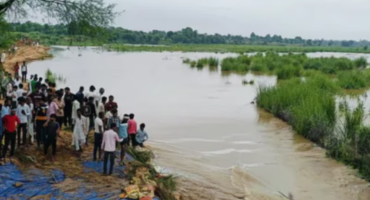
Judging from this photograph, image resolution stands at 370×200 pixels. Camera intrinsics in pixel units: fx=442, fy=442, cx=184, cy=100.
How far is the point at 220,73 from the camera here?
45375 millimetres

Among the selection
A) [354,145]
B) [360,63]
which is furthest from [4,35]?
[360,63]

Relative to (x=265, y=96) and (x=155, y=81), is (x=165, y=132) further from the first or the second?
(x=155, y=81)

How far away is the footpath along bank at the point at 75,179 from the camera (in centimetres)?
887

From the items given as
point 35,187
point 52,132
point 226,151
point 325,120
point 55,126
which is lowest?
point 226,151

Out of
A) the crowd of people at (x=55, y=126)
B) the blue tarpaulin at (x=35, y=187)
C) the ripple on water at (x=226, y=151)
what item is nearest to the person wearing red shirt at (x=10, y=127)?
the crowd of people at (x=55, y=126)

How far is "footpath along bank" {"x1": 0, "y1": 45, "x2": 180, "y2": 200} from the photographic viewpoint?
8.87 metres

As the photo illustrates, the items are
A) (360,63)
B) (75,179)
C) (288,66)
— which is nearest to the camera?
(75,179)

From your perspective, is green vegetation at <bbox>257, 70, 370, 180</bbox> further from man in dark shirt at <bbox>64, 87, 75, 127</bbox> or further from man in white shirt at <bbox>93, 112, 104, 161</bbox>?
man in dark shirt at <bbox>64, 87, 75, 127</bbox>

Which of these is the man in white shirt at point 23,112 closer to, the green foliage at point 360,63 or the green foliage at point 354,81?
the green foliage at point 354,81

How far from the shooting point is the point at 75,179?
379 inches

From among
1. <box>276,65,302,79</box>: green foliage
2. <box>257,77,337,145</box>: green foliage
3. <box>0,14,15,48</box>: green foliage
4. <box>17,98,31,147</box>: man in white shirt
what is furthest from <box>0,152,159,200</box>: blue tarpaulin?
<box>276,65,302,79</box>: green foliage

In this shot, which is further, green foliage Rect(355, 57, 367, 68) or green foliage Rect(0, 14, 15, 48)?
green foliage Rect(355, 57, 367, 68)

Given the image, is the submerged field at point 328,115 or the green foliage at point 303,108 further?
the green foliage at point 303,108

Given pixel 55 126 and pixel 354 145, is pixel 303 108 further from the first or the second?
pixel 55 126
